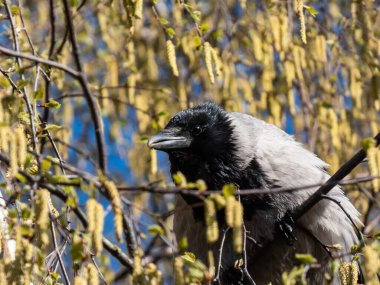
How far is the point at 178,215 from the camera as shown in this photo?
511 cm

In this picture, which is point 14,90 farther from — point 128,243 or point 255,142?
point 255,142

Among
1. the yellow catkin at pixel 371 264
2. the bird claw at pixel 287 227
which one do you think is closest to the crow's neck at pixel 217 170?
the bird claw at pixel 287 227

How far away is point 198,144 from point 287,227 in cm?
83

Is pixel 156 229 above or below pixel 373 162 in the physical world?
below

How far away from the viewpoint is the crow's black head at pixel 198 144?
493 cm

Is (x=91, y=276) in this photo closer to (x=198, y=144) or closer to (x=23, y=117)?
(x=23, y=117)

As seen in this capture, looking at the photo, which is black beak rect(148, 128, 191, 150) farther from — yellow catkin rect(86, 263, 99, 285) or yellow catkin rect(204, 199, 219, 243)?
yellow catkin rect(204, 199, 219, 243)

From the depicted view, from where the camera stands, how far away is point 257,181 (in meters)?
4.74

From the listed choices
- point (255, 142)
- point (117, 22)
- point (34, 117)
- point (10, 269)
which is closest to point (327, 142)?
point (255, 142)

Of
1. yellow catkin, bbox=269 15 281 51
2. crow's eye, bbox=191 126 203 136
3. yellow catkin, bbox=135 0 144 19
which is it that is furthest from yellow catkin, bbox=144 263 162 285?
yellow catkin, bbox=269 15 281 51

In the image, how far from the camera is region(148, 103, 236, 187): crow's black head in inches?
194

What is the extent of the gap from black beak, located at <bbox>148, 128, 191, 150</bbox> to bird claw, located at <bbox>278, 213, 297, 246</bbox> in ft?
2.67

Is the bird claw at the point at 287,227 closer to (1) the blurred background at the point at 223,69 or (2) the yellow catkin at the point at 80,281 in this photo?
(1) the blurred background at the point at 223,69

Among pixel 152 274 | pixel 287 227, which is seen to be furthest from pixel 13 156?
pixel 287 227
